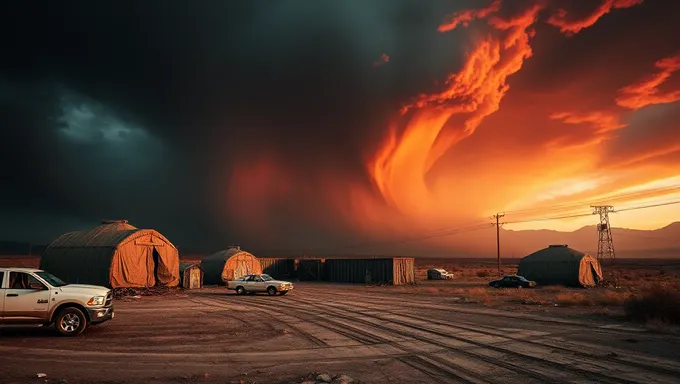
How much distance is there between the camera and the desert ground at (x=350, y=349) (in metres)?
10.1

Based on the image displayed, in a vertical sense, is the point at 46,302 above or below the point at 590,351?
above

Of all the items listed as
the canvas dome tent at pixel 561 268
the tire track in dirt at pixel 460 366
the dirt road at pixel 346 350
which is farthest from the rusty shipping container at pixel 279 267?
the tire track in dirt at pixel 460 366

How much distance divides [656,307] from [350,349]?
15161mm

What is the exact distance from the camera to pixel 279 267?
66.9 metres

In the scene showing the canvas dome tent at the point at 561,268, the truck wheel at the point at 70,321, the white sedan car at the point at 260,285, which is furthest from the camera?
the canvas dome tent at the point at 561,268

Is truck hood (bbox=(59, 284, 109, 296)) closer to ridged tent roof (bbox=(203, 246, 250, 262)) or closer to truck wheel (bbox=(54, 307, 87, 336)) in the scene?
truck wheel (bbox=(54, 307, 87, 336))

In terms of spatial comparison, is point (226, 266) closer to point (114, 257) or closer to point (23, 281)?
point (114, 257)

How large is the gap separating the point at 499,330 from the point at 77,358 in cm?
1416

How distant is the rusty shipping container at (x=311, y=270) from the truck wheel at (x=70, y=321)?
159 feet

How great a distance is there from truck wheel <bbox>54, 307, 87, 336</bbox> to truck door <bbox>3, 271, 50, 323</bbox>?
1.51 feet

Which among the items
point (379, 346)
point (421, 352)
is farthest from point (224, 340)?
point (421, 352)

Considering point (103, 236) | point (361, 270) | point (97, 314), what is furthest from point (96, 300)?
point (361, 270)

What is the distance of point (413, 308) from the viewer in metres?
24.8

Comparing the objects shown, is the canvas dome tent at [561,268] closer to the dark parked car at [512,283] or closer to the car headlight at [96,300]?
the dark parked car at [512,283]
